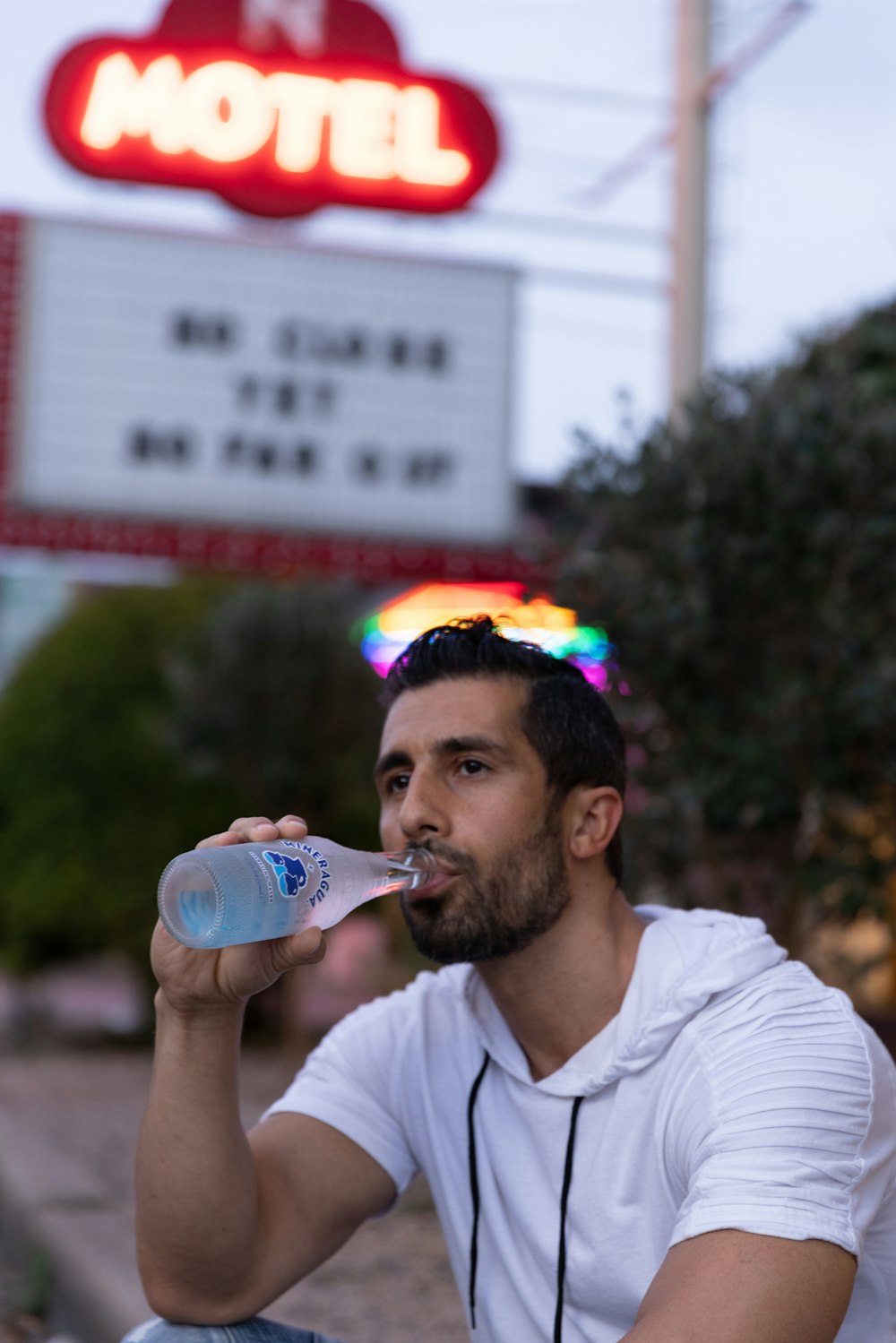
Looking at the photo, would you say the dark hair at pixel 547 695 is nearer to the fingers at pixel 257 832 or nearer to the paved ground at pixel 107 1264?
the fingers at pixel 257 832

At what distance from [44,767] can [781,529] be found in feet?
23.3

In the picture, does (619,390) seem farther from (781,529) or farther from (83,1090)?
(83,1090)

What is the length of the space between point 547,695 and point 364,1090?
745 mm

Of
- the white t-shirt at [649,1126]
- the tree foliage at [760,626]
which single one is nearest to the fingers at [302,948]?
the white t-shirt at [649,1126]

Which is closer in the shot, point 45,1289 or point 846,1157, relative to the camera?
point 846,1157

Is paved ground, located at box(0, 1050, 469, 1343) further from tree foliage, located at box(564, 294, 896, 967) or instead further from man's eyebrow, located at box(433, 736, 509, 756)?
man's eyebrow, located at box(433, 736, 509, 756)

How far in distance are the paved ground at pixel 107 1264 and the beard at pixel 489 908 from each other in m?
2.15

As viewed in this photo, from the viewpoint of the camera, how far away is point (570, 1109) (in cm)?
232

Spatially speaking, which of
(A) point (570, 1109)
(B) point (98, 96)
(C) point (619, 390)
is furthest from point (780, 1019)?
(B) point (98, 96)

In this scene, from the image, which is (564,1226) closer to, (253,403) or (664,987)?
(664,987)

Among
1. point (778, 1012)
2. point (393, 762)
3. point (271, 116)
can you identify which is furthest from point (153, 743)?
point (778, 1012)

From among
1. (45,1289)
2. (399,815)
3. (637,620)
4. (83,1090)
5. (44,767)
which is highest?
(637,620)

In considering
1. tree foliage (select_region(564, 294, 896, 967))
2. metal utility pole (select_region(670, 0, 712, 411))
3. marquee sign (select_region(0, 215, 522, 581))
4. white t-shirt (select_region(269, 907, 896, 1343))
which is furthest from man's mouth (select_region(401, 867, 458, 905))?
marquee sign (select_region(0, 215, 522, 581))

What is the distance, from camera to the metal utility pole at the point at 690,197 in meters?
6.84
